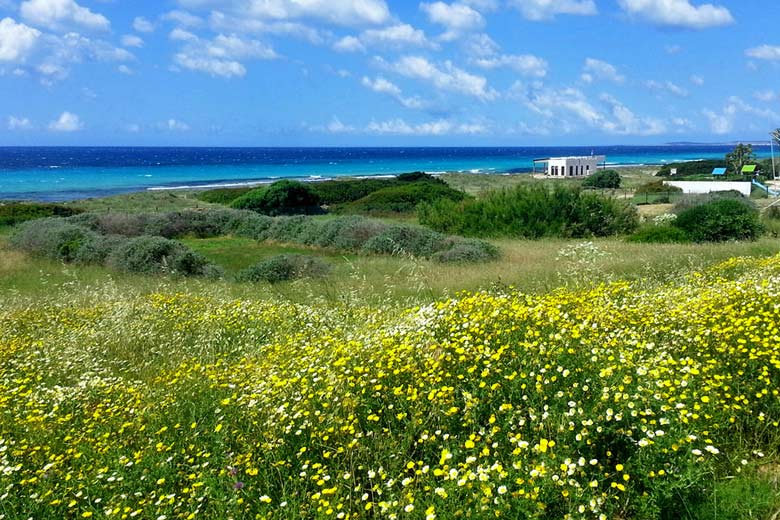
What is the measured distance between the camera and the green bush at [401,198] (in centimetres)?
4231

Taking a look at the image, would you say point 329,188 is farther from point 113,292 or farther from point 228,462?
point 228,462

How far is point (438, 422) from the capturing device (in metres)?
4.47

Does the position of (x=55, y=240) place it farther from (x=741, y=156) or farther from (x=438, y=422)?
(x=741, y=156)

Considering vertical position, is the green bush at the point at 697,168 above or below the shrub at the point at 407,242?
above

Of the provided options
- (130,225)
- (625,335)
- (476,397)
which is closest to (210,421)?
(476,397)

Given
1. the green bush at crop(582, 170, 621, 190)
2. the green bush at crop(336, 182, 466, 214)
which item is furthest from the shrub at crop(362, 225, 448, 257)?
the green bush at crop(582, 170, 621, 190)

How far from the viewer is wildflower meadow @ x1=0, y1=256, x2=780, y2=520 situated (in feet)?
12.5

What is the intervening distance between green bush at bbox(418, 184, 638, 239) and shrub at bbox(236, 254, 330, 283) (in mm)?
11797

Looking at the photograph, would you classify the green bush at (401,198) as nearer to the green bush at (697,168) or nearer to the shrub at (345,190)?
the shrub at (345,190)

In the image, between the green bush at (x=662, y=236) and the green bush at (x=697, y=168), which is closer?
the green bush at (x=662, y=236)

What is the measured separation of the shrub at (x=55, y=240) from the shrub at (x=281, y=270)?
21.2 feet

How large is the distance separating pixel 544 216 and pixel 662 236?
497 centimetres

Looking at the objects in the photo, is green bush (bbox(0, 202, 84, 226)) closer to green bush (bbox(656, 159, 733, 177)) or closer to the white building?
the white building

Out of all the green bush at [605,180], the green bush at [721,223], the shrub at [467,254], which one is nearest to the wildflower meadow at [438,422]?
the shrub at [467,254]
